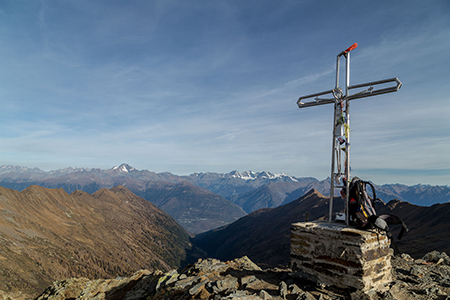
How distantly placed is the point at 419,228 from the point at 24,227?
180 meters

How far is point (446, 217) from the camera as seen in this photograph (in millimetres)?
70125

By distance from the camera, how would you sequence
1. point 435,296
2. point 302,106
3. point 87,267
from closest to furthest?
1. point 435,296
2. point 302,106
3. point 87,267

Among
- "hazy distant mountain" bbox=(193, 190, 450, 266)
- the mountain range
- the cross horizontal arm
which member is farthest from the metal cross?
the mountain range

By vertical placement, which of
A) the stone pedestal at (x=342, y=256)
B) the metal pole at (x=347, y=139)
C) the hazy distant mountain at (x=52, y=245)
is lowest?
the hazy distant mountain at (x=52, y=245)

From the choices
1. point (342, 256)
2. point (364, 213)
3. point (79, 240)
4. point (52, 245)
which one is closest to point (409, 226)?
point (364, 213)

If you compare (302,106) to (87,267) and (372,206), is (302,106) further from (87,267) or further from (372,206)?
(87,267)

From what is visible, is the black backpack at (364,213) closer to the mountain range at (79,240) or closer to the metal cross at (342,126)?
the metal cross at (342,126)

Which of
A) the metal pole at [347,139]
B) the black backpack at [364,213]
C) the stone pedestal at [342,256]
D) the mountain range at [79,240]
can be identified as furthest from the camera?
the mountain range at [79,240]

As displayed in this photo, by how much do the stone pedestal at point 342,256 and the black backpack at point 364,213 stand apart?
11.4 inches

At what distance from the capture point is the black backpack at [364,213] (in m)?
7.53

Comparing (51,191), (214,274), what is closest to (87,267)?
(51,191)

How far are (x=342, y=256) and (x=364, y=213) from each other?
65.2 inches

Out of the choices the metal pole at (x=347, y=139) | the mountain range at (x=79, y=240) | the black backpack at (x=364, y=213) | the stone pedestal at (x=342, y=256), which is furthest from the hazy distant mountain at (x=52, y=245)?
the black backpack at (x=364, y=213)

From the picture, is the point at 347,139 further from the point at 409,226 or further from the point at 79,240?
the point at 79,240
